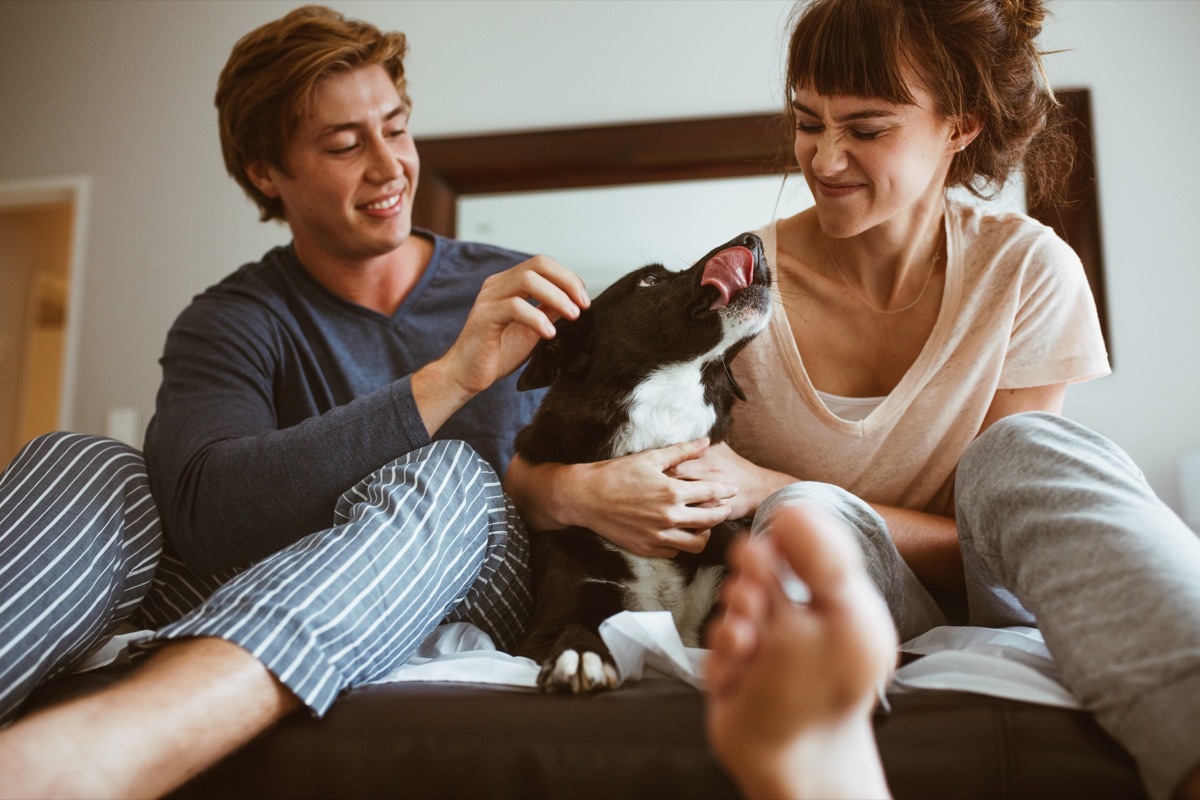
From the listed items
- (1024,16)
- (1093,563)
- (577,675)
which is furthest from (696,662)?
(1024,16)

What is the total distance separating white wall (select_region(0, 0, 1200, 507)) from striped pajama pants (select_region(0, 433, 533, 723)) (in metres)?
2.00

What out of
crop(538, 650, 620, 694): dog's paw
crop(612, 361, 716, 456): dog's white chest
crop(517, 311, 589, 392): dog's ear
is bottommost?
crop(538, 650, 620, 694): dog's paw

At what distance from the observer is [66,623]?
1003 millimetres

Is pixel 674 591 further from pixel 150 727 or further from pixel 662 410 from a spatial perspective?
pixel 150 727

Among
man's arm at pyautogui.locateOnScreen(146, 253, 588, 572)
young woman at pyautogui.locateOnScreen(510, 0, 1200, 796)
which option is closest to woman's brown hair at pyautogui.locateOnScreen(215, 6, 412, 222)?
man's arm at pyautogui.locateOnScreen(146, 253, 588, 572)

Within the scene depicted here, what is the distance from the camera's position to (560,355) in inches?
54.4

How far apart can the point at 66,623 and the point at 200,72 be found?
287cm

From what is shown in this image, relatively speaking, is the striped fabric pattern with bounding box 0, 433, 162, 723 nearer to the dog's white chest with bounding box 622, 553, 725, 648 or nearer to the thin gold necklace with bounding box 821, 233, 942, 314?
the dog's white chest with bounding box 622, 553, 725, 648

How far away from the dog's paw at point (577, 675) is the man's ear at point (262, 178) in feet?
4.32

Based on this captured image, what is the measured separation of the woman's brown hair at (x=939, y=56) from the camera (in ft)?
4.27

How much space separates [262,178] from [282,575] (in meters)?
1.27

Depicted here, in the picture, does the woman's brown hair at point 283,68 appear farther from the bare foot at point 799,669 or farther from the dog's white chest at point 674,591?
the bare foot at point 799,669

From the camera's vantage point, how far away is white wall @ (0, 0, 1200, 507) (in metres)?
2.54

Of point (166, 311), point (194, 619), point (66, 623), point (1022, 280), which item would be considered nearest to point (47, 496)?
point (66, 623)
